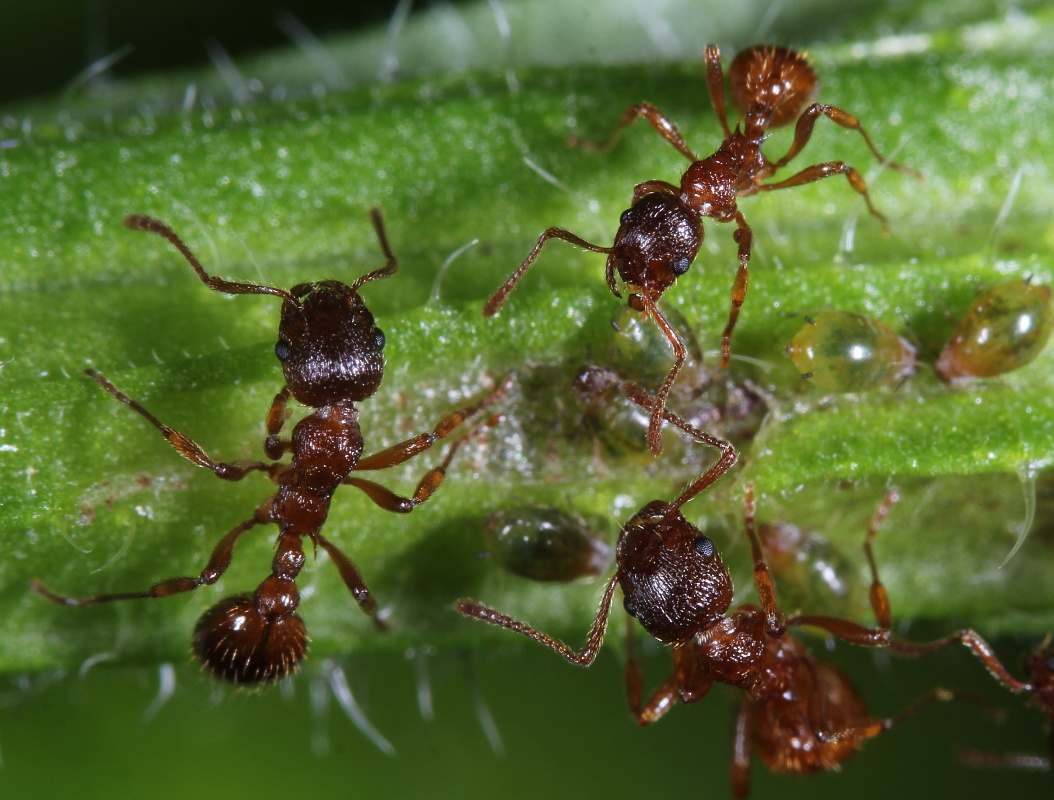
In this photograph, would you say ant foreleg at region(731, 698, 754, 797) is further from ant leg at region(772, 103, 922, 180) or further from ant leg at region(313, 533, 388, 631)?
ant leg at region(772, 103, 922, 180)

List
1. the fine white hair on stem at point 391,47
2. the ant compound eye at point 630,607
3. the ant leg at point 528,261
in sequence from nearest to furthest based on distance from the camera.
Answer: the ant leg at point 528,261 → the ant compound eye at point 630,607 → the fine white hair on stem at point 391,47

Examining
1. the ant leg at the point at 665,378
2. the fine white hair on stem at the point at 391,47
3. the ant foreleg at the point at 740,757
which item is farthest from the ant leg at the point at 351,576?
the fine white hair on stem at the point at 391,47

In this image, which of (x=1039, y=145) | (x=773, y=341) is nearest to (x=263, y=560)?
(x=773, y=341)

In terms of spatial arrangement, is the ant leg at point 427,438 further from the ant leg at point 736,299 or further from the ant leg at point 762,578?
the ant leg at point 762,578

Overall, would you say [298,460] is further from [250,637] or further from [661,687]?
[661,687]

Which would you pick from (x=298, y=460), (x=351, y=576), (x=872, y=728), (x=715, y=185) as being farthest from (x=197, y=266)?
(x=872, y=728)

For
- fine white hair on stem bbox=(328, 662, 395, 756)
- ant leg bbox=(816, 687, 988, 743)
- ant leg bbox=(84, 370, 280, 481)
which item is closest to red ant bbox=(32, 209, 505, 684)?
ant leg bbox=(84, 370, 280, 481)
